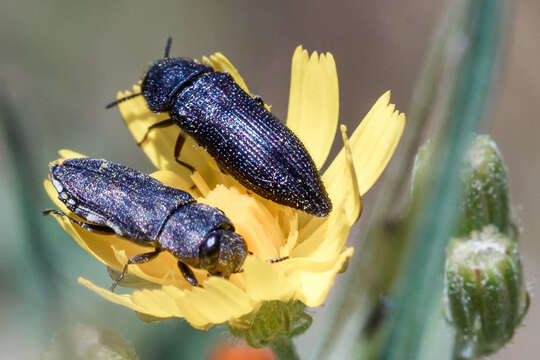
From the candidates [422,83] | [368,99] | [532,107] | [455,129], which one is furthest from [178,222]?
[532,107]

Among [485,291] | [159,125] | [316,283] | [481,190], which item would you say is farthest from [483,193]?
[159,125]

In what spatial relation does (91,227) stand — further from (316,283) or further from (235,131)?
(316,283)

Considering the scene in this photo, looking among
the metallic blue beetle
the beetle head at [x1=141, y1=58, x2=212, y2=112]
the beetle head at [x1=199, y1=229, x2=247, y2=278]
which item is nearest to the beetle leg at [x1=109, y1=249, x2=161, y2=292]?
the metallic blue beetle

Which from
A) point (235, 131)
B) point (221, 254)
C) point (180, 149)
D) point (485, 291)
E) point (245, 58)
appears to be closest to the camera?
point (485, 291)

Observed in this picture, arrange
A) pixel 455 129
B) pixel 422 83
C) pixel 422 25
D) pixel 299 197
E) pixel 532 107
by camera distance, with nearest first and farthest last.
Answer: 1. pixel 455 129
2. pixel 422 83
3. pixel 299 197
4. pixel 532 107
5. pixel 422 25

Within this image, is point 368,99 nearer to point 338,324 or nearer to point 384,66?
point 384,66

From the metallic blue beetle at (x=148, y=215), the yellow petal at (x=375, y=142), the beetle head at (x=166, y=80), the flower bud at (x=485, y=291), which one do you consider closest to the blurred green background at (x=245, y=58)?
the beetle head at (x=166, y=80)

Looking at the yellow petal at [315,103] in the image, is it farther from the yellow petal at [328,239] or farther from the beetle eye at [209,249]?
the beetle eye at [209,249]
